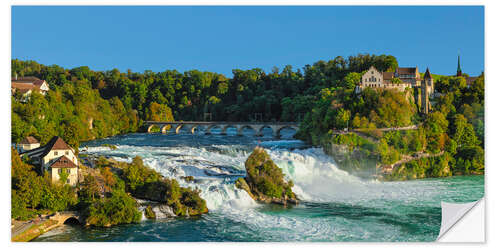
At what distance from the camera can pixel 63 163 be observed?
1123 cm

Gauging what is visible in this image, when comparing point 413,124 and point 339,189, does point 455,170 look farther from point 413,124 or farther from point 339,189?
point 339,189

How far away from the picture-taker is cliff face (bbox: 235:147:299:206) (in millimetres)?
12805

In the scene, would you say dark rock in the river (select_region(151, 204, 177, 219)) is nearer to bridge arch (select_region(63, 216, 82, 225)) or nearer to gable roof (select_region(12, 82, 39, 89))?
bridge arch (select_region(63, 216, 82, 225))

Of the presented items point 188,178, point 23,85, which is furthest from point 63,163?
point 23,85

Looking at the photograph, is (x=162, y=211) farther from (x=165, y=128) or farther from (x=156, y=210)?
(x=165, y=128)

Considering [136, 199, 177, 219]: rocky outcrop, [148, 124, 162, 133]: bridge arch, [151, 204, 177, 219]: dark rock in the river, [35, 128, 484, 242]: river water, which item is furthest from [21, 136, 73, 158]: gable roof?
[148, 124, 162, 133]: bridge arch

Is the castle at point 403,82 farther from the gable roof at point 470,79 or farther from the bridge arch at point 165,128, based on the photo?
the bridge arch at point 165,128

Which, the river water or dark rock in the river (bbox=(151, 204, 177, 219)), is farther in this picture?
dark rock in the river (bbox=(151, 204, 177, 219))

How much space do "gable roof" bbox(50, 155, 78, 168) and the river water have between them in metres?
1.66

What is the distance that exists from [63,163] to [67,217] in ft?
4.84

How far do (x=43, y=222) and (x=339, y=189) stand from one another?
8675 mm

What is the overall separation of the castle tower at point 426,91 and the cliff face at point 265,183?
8311 millimetres

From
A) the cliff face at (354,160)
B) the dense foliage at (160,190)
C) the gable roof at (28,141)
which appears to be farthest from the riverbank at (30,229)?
the cliff face at (354,160)
